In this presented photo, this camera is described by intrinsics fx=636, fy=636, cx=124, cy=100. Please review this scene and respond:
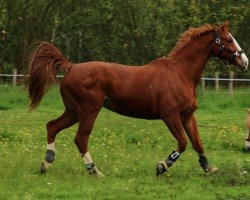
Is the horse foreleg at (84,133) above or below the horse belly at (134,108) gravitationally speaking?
below

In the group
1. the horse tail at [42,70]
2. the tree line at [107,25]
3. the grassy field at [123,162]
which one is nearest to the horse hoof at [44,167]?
the grassy field at [123,162]

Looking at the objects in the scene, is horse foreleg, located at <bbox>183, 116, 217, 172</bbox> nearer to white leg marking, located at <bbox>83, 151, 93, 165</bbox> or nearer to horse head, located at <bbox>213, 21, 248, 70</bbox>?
horse head, located at <bbox>213, 21, 248, 70</bbox>

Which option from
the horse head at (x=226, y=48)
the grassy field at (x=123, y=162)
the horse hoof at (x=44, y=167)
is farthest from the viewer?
the horse head at (x=226, y=48)

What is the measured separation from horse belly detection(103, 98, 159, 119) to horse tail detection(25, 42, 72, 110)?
3.36 feet

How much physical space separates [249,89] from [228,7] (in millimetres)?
6023

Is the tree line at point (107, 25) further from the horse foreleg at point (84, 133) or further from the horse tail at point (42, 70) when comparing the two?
the horse foreleg at point (84, 133)

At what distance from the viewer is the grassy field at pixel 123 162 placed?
8.80 metres

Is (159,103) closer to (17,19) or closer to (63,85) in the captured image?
(63,85)

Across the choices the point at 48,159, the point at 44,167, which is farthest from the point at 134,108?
the point at 44,167

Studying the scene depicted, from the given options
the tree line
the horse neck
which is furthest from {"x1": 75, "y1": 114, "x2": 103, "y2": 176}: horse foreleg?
the tree line

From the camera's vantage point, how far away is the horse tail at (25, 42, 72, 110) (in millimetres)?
11039

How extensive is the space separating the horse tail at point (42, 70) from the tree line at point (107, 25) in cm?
1881

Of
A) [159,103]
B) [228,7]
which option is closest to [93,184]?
[159,103]

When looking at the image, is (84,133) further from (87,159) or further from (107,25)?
(107,25)
